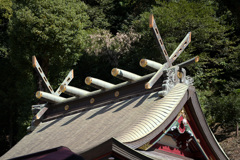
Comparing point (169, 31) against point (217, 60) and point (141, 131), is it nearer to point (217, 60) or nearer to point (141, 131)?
point (217, 60)

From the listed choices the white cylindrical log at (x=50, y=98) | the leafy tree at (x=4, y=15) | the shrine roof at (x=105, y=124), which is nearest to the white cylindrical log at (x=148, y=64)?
the shrine roof at (x=105, y=124)

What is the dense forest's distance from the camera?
23.0m

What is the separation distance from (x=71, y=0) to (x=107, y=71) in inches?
196

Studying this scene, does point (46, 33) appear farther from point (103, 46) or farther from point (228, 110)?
point (228, 110)

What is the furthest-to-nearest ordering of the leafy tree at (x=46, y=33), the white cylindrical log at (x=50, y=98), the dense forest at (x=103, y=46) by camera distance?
the dense forest at (x=103, y=46) → the leafy tree at (x=46, y=33) → the white cylindrical log at (x=50, y=98)

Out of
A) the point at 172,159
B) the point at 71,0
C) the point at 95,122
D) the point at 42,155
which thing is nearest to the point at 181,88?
the point at 172,159

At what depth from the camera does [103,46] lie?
2748cm

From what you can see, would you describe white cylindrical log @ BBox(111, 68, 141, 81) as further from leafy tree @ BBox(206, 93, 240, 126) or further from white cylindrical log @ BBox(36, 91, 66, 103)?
leafy tree @ BBox(206, 93, 240, 126)

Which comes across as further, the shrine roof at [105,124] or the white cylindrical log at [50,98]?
the white cylindrical log at [50,98]

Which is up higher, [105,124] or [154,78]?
[154,78]

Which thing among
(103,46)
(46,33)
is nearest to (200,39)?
(103,46)

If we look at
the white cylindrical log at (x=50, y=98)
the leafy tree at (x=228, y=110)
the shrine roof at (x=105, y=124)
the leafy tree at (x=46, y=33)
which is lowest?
the leafy tree at (x=228, y=110)

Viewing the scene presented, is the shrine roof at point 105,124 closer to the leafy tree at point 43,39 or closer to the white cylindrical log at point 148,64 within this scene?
the white cylindrical log at point 148,64

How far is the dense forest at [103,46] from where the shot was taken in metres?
23.0
